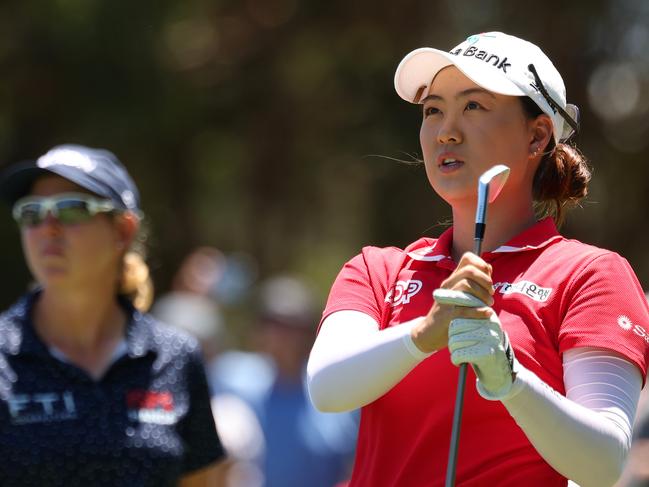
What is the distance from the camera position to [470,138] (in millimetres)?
2824

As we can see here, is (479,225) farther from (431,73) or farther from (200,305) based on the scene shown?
(200,305)

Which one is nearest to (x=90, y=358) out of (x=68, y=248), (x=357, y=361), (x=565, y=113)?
(x=68, y=248)

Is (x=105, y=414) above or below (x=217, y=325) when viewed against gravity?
above

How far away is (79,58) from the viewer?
1162 centimetres

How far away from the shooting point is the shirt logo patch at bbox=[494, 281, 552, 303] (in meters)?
2.66

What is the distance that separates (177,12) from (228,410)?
6633 mm

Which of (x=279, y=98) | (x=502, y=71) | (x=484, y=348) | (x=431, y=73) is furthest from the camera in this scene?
(x=279, y=98)

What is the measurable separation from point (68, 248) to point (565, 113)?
202cm

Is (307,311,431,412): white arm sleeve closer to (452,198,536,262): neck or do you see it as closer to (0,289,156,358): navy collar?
(452,198,536,262): neck

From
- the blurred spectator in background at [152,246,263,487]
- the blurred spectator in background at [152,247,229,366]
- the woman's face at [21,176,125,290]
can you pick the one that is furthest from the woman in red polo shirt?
the blurred spectator in background at [152,247,229,366]

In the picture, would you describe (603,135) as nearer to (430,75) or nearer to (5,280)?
(5,280)

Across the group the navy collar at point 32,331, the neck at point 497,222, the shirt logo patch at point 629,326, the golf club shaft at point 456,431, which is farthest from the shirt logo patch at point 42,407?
the shirt logo patch at point 629,326

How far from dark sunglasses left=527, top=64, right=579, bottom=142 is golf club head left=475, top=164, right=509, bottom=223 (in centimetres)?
26

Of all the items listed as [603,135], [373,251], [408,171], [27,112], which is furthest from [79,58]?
[373,251]
